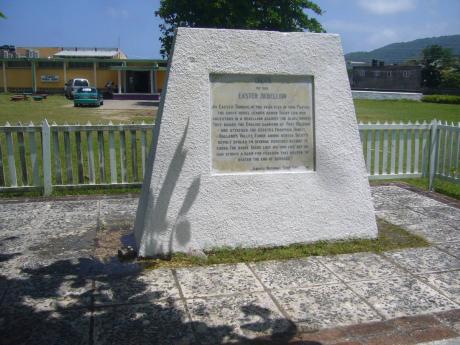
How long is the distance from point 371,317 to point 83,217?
4.07 m

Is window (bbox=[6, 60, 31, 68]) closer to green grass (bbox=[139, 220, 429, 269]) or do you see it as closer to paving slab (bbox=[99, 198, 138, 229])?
paving slab (bbox=[99, 198, 138, 229])

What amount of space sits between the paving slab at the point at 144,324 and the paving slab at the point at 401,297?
157 cm

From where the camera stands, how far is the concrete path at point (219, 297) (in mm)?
3406

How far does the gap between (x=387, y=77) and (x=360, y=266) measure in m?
79.7

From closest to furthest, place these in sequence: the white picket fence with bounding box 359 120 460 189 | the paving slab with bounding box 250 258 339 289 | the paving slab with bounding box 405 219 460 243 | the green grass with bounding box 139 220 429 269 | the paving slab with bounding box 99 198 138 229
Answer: the paving slab with bounding box 250 258 339 289 < the green grass with bounding box 139 220 429 269 < the paving slab with bounding box 405 219 460 243 < the paving slab with bounding box 99 198 138 229 < the white picket fence with bounding box 359 120 460 189

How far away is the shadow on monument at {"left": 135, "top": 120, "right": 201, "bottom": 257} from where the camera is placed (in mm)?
4738

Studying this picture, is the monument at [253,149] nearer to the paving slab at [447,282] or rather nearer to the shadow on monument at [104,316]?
the shadow on monument at [104,316]

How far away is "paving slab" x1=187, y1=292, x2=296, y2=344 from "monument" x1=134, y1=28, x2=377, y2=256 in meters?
1.11

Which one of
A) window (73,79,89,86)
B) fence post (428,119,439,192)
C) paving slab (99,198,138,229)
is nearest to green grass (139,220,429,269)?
paving slab (99,198,138,229)

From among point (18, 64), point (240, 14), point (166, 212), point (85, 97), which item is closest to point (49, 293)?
point (166, 212)

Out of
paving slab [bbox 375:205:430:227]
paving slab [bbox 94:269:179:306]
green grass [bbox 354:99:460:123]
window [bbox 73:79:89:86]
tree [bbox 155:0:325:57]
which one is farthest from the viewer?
window [bbox 73:79:89:86]

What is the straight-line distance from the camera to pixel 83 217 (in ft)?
20.7

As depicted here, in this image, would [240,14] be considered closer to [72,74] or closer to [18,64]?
[72,74]

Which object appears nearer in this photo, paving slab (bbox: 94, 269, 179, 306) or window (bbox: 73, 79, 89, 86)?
paving slab (bbox: 94, 269, 179, 306)
